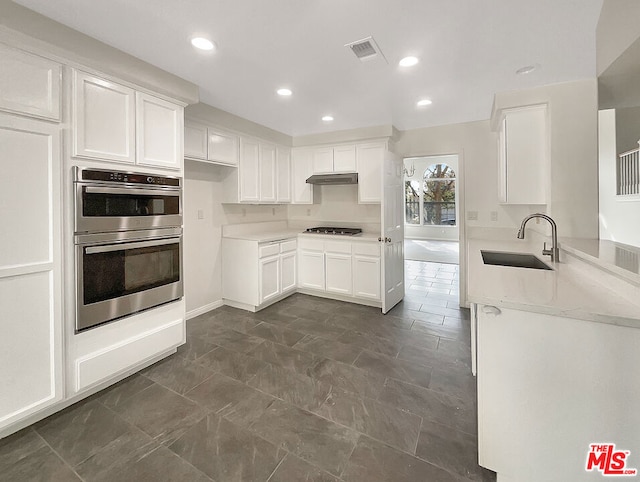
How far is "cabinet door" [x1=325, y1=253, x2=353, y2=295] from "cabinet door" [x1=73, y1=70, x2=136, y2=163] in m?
2.71

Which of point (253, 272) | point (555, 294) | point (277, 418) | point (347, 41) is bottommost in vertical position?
point (277, 418)

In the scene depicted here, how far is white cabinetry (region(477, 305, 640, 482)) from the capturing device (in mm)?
1066

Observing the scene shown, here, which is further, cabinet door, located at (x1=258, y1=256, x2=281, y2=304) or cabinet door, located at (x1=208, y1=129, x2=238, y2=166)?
cabinet door, located at (x1=258, y1=256, x2=281, y2=304)

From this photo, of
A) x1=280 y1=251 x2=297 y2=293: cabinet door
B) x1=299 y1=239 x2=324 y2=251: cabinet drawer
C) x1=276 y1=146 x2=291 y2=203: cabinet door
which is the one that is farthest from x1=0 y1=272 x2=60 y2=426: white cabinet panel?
x1=276 y1=146 x2=291 y2=203: cabinet door

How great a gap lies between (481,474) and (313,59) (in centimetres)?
285

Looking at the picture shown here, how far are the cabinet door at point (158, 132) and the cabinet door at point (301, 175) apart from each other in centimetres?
230

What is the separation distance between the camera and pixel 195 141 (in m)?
3.14

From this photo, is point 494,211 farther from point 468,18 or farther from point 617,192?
point 468,18

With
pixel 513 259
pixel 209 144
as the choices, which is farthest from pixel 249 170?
pixel 513 259

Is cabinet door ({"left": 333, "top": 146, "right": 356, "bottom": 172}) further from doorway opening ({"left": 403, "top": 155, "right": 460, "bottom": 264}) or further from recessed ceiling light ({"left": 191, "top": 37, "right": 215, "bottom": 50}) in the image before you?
doorway opening ({"left": 403, "top": 155, "right": 460, "bottom": 264})

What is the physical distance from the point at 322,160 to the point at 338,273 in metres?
1.81

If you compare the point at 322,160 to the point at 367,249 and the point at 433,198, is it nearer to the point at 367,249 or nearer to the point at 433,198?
the point at 367,249

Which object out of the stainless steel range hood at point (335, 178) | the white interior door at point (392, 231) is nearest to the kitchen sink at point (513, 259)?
the white interior door at point (392, 231)

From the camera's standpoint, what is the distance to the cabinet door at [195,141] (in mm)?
3035
